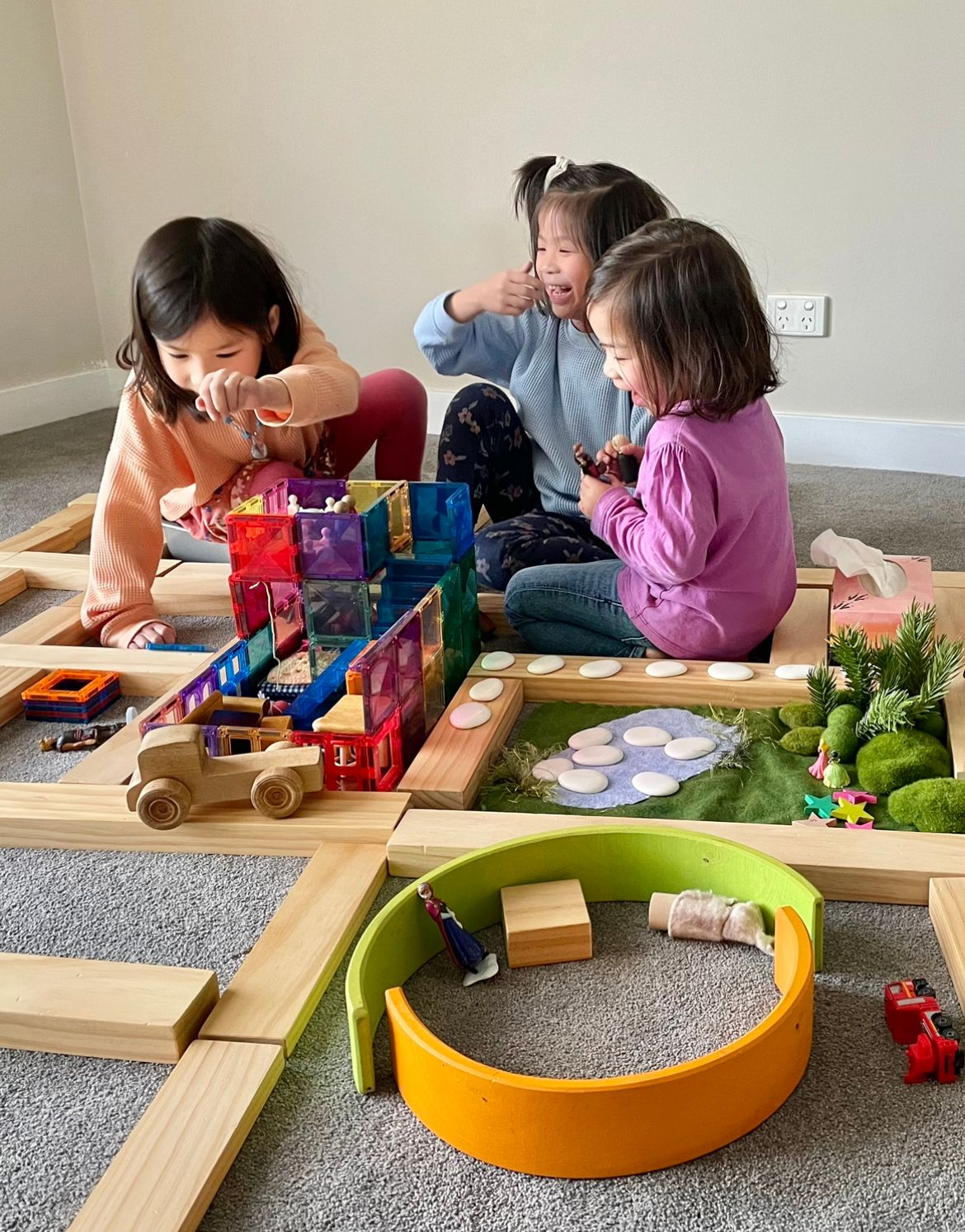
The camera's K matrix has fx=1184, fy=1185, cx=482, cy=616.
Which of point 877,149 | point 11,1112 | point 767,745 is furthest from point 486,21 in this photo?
point 11,1112

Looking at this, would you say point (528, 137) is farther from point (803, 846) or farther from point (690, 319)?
point (803, 846)

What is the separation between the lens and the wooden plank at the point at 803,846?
0.87 metres

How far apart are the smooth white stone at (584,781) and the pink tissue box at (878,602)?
34 cm

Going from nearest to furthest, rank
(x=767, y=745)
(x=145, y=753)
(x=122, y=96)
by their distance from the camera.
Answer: (x=145, y=753), (x=767, y=745), (x=122, y=96)

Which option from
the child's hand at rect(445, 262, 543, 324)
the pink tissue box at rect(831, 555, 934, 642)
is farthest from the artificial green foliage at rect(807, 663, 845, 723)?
the child's hand at rect(445, 262, 543, 324)

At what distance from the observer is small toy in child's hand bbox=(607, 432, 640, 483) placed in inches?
54.0

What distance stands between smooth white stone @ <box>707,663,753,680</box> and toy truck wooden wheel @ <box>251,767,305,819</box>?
45 centimetres

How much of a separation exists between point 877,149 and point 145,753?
1.65 meters

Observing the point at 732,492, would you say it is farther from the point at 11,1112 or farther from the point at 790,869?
the point at 11,1112

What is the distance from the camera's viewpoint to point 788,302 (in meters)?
2.11

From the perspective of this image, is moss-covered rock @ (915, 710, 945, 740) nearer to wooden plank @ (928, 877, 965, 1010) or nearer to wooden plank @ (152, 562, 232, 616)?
wooden plank @ (928, 877, 965, 1010)

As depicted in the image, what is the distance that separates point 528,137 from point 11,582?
4.21ft

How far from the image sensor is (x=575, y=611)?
132 centimetres

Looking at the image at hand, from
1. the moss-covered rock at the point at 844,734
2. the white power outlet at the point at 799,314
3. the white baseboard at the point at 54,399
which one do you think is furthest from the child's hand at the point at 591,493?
the white baseboard at the point at 54,399
